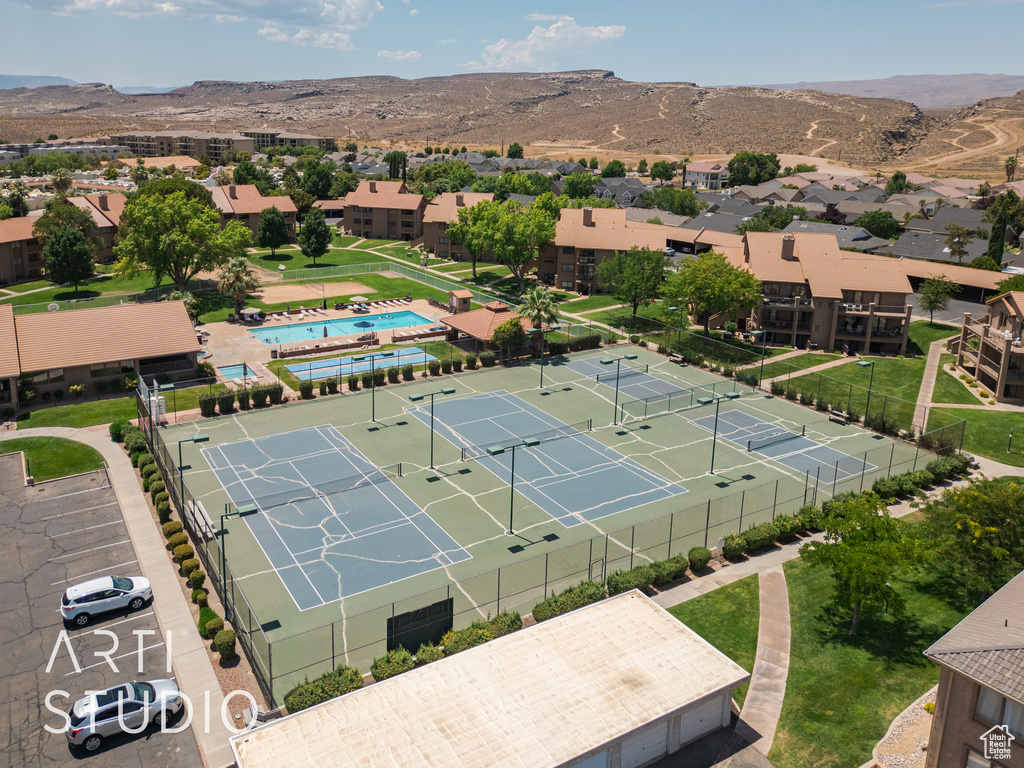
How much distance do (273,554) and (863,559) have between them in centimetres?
2633

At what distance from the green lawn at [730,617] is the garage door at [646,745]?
5300 millimetres

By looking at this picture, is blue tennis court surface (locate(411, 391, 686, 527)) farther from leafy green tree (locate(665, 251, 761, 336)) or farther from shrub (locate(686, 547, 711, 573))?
leafy green tree (locate(665, 251, 761, 336))

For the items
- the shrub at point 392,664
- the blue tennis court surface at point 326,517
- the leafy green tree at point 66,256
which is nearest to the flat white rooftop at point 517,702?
the shrub at point 392,664

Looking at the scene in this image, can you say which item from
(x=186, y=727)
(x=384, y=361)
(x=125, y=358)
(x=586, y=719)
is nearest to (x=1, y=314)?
(x=125, y=358)

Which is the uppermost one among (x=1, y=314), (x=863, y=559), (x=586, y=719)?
(x=1, y=314)

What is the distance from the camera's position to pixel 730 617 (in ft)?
→ 108

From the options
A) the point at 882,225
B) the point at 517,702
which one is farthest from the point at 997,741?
the point at 882,225

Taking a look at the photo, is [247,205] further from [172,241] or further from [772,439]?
[772,439]

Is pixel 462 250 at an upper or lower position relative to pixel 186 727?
upper

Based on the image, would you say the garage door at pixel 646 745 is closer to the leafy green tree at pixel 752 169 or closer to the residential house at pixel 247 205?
the residential house at pixel 247 205

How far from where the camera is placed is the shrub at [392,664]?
2789cm

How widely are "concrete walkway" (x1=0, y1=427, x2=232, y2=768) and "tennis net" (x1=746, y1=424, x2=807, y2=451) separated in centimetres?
3489

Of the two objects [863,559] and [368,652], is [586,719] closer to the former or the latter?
[368,652]

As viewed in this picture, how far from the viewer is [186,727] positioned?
26.5 m
